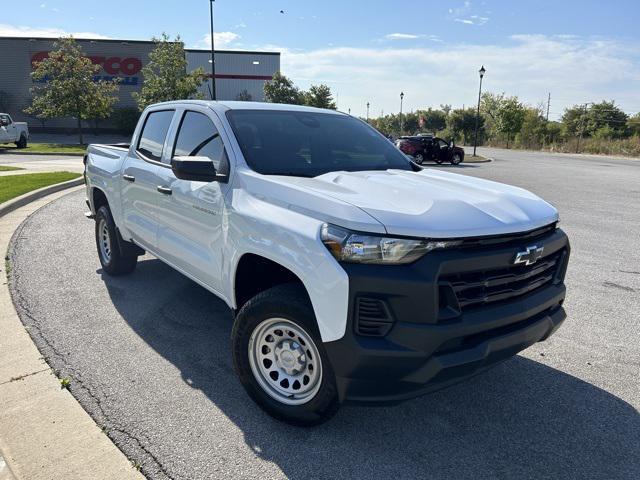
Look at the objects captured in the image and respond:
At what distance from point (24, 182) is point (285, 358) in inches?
464

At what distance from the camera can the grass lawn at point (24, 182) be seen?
10305 mm

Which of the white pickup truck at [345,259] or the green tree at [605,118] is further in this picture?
the green tree at [605,118]

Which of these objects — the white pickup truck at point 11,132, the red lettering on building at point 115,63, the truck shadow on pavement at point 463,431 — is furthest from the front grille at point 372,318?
the red lettering on building at point 115,63

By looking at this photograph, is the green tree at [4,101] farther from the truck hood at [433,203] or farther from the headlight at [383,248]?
the headlight at [383,248]

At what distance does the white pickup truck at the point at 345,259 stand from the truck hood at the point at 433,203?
0.01 meters

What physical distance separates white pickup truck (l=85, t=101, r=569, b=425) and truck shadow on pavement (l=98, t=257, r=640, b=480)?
0.20 meters

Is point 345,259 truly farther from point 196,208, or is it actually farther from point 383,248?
point 196,208

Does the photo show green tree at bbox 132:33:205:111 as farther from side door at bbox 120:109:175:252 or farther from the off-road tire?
side door at bbox 120:109:175:252

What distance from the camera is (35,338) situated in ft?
13.1

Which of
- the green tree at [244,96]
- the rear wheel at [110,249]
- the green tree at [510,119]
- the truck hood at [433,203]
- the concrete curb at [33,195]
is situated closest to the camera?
the truck hood at [433,203]

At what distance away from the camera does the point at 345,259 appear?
240 centimetres

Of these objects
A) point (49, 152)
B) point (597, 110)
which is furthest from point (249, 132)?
point (597, 110)

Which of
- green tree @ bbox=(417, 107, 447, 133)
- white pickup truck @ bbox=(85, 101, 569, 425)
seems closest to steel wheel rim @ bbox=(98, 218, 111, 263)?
white pickup truck @ bbox=(85, 101, 569, 425)

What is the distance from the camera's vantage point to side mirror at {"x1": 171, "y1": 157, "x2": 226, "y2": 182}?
3.14 metres
